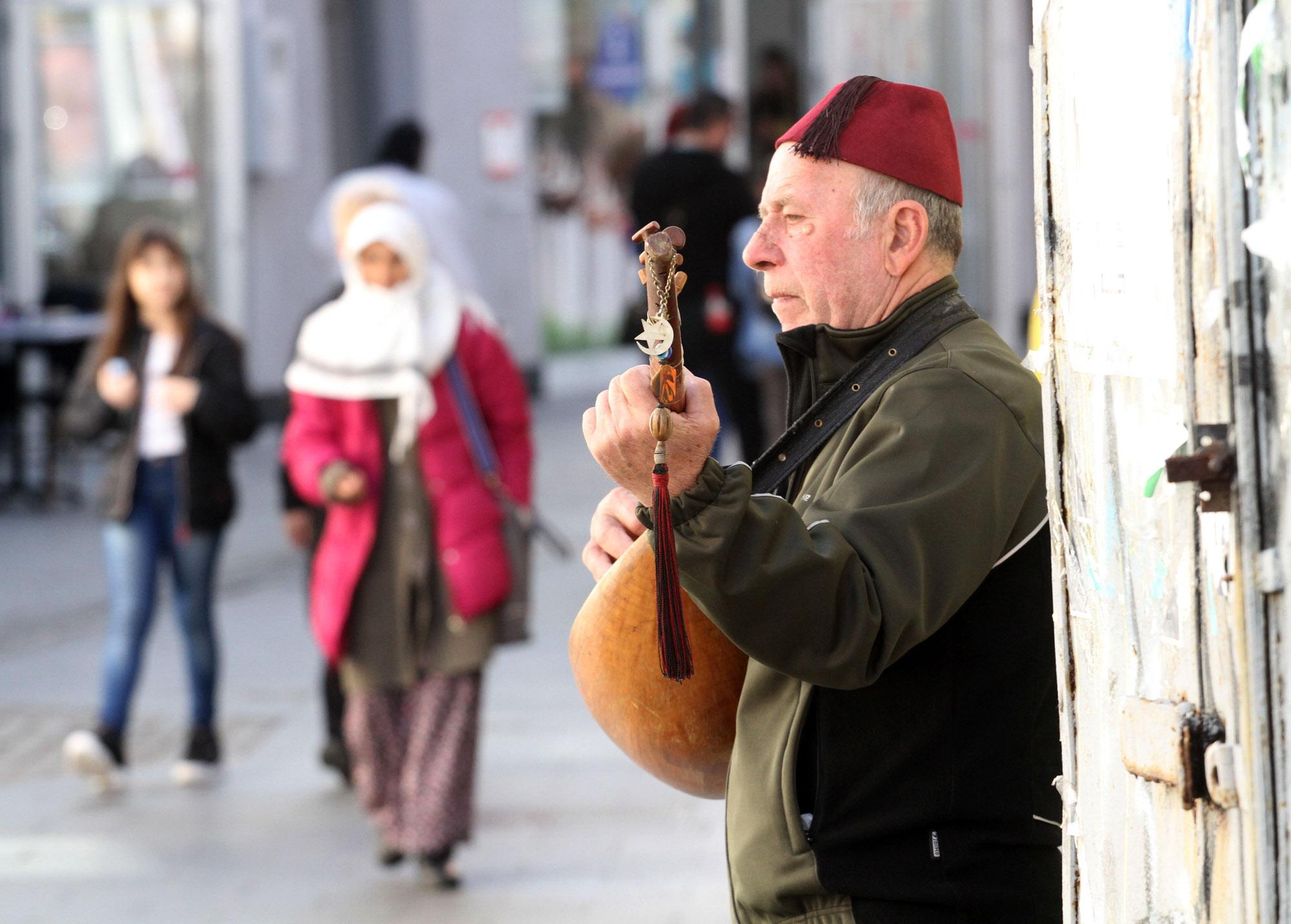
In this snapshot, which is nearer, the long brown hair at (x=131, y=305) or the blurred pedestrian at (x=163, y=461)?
the blurred pedestrian at (x=163, y=461)

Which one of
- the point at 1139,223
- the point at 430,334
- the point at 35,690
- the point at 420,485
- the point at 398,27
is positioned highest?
the point at 398,27

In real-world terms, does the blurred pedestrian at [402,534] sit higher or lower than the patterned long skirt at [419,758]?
higher

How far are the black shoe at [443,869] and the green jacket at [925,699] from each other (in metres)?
3.13

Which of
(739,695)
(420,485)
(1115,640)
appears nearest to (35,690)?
(420,485)

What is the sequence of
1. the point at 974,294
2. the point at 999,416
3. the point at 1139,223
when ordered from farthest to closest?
the point at 974,294 → the point at 999,416 → the point at 1139,223

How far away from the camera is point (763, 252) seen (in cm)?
233

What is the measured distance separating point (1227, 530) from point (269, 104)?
596 inches

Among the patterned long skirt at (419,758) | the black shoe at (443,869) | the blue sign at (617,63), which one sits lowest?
the black shoe at (443,869)

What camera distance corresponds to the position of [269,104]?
15953 mm

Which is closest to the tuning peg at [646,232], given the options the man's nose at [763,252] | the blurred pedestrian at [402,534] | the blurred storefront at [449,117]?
the man's nose at [763,252]

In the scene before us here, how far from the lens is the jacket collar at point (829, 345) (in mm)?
2316

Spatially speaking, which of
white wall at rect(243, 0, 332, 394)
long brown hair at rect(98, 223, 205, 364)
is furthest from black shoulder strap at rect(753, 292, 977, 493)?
white wall at rect(243, 0, 332, 394)

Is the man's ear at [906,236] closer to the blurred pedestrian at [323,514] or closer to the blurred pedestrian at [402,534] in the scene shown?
the blurred pedestrian at [402,534]

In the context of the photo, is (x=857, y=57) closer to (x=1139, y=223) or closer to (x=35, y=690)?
(x=35, y=690)
